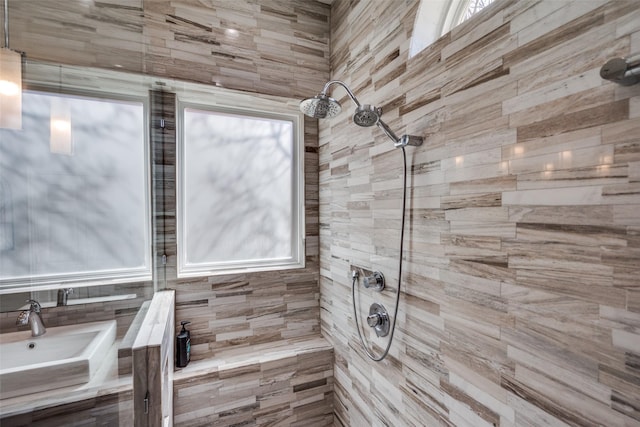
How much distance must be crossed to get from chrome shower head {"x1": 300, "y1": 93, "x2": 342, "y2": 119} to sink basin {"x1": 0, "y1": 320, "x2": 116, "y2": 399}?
1.31 m

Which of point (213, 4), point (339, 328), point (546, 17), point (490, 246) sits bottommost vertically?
point (339, 328)

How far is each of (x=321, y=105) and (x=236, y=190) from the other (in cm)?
111

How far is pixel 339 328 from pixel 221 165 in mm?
1458

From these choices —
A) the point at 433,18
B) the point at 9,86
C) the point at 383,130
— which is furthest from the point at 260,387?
the point at 433,18

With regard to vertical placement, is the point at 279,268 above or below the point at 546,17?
below

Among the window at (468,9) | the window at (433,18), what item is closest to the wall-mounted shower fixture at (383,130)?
the window at (433,18)

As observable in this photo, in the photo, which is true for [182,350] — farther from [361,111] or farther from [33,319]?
→ [361,111]

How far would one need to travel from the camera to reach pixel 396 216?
1377mm

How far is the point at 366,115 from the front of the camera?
1.21m

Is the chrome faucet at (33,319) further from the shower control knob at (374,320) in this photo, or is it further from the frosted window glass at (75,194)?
the shower control knob at (374,320)

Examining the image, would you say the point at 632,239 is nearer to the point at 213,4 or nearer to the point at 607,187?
the point at 607,187

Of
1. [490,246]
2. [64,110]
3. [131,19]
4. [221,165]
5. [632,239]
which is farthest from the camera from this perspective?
[221,165]

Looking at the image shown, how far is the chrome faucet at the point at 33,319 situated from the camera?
1045mm

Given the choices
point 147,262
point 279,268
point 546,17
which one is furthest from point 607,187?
point 147,262
